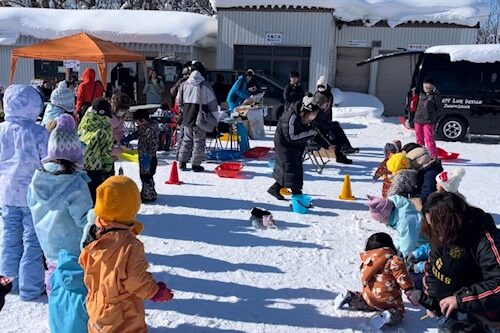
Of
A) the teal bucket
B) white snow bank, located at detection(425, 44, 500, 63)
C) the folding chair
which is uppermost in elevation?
white snow bank, located at detection(425, 44, 500, 63)

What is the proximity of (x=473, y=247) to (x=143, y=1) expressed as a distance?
35.6 m

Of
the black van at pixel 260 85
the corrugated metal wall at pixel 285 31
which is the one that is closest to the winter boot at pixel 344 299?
the black van at pixel 260 85

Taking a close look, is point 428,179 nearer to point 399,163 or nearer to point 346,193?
point 399,163

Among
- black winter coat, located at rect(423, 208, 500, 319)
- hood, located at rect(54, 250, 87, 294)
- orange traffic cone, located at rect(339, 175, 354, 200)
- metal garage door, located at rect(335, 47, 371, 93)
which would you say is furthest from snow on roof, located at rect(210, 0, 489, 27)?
black winter coat, located at rect(423, 208, 500, 319)

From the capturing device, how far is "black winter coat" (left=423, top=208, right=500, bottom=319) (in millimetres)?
2414

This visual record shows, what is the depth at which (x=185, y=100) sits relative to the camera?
8242mm

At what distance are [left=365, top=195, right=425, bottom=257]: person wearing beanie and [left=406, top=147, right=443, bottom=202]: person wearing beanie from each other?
0.53m

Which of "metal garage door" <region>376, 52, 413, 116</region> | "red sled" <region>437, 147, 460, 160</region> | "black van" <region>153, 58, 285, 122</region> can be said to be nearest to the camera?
"red sled" <region>437, 147, 460, 160</region>

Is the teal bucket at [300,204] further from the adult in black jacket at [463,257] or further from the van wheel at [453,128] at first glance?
the van wheel at [453,128]

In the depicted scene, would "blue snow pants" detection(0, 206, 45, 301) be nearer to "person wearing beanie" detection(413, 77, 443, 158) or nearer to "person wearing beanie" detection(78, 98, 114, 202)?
"person wearing beanie" detection(78, 98, 114, 202)

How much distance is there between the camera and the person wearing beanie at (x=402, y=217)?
413cm

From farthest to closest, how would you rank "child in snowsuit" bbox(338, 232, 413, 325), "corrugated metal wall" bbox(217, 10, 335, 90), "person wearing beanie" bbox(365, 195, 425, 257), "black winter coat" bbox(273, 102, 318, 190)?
1. "corrugated metal wall" bbox(217, 10, 335, 90)
2. "black winter coat" bbox(273, 102, 318, 190)
3. "person wearing beanie" bbox(365, 195, 425, 257)
4. "child in snowsuit" bbox(338, 232, 413, 325)

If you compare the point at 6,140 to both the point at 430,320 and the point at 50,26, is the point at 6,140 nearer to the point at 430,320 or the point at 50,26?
the point at 430,320

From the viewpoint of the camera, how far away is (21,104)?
152 inches
